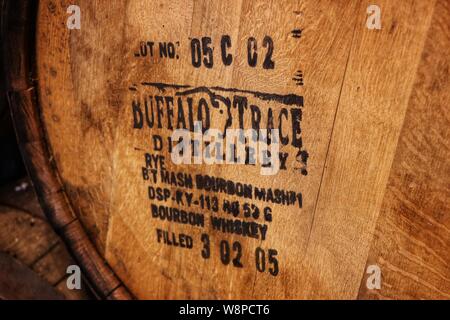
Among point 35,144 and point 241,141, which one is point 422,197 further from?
point 35,144

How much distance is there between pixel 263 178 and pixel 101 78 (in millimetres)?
482

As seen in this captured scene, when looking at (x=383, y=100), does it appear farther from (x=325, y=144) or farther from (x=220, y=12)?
(x=220, y=12)

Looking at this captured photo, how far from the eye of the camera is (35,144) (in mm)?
1163

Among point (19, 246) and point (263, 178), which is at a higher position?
point (263, 178)

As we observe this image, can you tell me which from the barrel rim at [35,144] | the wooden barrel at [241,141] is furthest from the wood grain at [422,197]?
the barrel rim at [35,144]

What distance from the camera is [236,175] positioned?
1.03 metres

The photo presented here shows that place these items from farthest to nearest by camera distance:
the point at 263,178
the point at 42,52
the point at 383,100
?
1. the point at 42,52
2. the point at 263,178
3. the point at 383,100

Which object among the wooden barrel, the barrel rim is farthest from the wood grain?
the barrel rim

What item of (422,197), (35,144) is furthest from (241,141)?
(35,144)

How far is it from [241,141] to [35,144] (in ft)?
1.91

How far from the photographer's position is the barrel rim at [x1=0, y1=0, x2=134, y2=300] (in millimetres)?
1085

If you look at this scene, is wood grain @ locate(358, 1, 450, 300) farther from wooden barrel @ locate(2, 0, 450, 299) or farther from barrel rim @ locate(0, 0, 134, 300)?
barrel rim @ locate(0, 0, 134, 300)

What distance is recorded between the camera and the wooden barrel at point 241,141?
88cm
